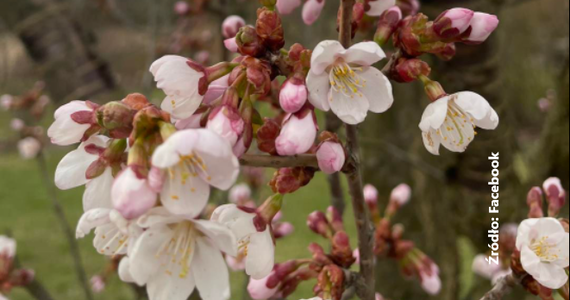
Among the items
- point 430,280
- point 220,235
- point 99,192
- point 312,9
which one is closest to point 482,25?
point 312,9

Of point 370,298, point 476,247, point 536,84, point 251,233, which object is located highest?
point 251,233

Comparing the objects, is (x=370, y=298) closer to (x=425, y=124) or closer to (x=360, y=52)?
(x=425, y=124)

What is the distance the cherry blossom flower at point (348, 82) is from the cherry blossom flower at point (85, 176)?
0.30m

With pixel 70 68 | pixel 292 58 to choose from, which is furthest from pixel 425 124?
pixel 70 68

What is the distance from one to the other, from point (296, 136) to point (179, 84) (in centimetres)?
17

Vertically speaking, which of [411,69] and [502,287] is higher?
[411,69]

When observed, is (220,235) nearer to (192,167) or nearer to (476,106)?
(192,167)

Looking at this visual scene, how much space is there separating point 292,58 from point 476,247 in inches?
78.4

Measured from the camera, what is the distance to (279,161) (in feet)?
2.44

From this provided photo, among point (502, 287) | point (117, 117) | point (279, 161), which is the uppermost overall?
point (117, 117)

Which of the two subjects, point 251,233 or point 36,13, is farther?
point 36,13

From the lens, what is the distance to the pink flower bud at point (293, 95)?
728 mm

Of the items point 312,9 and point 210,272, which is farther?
point 312,9

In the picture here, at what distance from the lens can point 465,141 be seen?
2.87 ft
